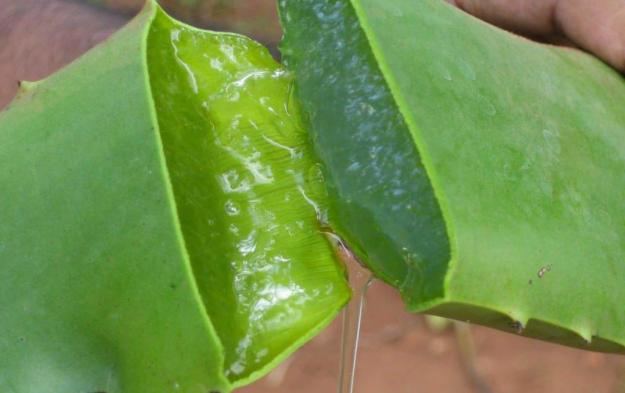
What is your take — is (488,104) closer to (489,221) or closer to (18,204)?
(489,221)

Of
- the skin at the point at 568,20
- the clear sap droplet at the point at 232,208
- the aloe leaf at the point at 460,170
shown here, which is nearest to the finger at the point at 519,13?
the skin at the point at 568,20

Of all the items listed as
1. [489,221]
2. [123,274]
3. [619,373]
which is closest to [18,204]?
[123,274]

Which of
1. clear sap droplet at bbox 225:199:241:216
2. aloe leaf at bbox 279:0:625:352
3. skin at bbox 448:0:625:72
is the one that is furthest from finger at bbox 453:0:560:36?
clear sap droplet at bbox 225:199:241:216

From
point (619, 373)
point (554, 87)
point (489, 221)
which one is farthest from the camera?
point (619, 373)

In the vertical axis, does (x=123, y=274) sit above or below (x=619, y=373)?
above

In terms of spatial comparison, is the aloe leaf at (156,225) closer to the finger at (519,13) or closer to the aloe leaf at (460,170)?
the aloe leaf at (460,170)

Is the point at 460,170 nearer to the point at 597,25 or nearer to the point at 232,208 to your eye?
the point at 232,208

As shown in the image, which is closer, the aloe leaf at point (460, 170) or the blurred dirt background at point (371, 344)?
the aloe leaf at point (460, 170)
